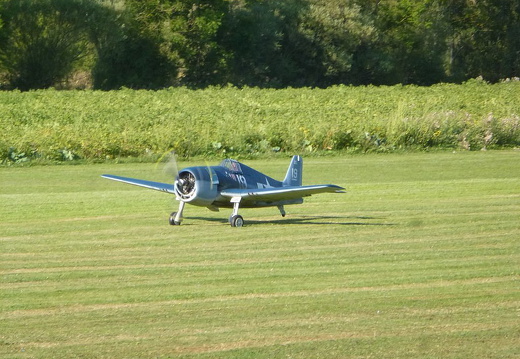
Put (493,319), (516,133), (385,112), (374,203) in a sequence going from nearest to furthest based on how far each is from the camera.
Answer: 1. (493,319)
2. (374,203)
3. (516,133)
4. (385,112)

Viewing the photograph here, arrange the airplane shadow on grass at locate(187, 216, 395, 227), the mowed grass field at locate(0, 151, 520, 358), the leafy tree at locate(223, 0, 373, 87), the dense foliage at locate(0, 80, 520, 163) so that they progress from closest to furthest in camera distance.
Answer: the mowed grass field at locate(0, 151, 520, 358), the airplane shadow on grass at locate(187, 216, 395, 227), the dense foliage at locate(0, 80, 520, 163), the leafy tree at locate(223, 0, 373, 87)

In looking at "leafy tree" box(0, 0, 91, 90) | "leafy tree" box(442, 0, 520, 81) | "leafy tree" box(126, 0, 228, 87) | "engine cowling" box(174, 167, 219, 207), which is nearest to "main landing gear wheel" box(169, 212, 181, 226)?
"engine cowling" box(174, 167, 219, 207)

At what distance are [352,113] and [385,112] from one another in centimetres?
175

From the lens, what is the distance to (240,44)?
2677 inches

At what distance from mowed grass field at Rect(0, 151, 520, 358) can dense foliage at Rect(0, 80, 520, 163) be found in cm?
862

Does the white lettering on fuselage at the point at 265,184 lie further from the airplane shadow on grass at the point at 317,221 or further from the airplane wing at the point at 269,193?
the airplane shadow on grass at the point at 317,221

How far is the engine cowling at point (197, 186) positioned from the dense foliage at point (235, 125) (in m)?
12.8

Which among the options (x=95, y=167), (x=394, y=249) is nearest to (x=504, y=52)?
(x=95, y=167)

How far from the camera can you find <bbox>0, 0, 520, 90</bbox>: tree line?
60250 mm

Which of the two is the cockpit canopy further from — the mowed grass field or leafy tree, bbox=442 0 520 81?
leafy tree, bbox=442 0 520 81

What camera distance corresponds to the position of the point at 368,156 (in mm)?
29812

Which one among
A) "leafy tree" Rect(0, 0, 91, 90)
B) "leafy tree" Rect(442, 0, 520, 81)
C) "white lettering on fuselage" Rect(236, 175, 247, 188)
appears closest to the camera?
"white lettering on fuselage" Rect(236, 175, 247, 188)

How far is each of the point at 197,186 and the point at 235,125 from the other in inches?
629

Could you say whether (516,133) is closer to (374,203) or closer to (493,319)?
(374,203)
